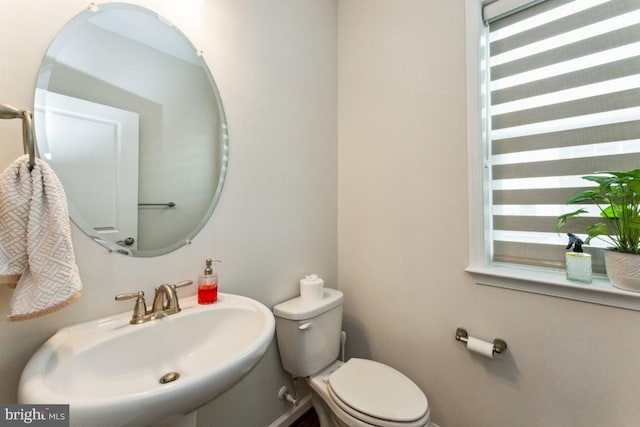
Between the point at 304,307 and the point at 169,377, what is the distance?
594 mm

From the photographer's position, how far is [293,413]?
4.61ft

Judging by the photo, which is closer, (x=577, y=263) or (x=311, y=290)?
(x=577, y=263)

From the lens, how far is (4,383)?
2.15ft

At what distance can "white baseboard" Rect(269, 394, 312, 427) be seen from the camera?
4.39 ft

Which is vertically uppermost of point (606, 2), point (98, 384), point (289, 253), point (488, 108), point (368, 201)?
point (606, 2)

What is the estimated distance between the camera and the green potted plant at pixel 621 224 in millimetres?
846

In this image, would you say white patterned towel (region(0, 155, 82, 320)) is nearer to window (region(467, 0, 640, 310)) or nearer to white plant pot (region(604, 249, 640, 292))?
window (region(467, 0, 640, 310))

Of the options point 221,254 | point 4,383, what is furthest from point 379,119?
point 4,383

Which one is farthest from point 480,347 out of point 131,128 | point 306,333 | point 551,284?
point 131,128

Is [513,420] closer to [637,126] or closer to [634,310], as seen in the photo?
[634,310]

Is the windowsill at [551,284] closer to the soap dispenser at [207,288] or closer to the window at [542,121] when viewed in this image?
the window at [542,121]

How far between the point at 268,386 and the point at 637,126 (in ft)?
6.17

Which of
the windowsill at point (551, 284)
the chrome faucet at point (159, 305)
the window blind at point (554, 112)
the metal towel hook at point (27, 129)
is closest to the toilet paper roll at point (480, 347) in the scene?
the windowsill at point (551, 284)

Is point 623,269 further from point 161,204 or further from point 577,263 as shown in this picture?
point 161,204
